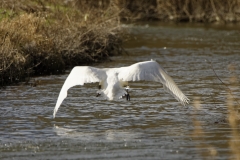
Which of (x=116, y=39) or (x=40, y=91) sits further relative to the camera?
(x=116, y=39)

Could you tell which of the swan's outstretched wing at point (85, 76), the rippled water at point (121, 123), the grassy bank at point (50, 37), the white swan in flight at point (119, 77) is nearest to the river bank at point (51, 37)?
the grassy bank at point (50, 37)

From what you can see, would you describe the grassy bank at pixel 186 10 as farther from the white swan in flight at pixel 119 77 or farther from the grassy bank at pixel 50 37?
the white swan in flight at pixel 119 77

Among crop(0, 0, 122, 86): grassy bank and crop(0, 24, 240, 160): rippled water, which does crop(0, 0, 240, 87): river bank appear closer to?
crop(0, 0, 122, 86): grassy bank

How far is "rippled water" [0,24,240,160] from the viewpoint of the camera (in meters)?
8.91

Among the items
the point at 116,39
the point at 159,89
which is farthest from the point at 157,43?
the point at 159,89

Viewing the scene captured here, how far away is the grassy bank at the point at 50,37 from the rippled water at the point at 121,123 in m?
0.68

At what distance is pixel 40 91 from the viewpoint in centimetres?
1477

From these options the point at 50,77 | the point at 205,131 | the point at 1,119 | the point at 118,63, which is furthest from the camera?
the point at 118,63

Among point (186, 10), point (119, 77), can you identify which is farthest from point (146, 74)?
point (186, 10)

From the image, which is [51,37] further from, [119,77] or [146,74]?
[146,74]

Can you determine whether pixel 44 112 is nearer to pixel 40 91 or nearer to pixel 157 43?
pixel 40 91

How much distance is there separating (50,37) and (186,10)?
1997 centimetres

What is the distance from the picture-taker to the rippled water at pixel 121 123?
891 cm

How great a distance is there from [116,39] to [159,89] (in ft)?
20.9
